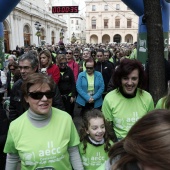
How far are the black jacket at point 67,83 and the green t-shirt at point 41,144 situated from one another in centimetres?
267

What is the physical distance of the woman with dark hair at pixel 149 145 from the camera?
2.68ft

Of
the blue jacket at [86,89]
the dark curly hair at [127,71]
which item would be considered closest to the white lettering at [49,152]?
the dark curly hair at [127,71]

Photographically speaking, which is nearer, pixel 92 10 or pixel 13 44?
pixel 13 44

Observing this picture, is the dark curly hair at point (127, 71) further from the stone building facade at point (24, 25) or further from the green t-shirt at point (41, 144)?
the stone building facade at point (24, 25)

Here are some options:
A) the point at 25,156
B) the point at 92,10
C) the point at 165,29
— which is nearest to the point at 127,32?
the point at 92,10

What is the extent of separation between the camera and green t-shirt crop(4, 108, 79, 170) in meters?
1.67

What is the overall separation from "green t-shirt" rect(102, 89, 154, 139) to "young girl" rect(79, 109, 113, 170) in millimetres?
130

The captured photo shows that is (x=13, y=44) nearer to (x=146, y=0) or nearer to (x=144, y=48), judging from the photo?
(x=144, y=48)

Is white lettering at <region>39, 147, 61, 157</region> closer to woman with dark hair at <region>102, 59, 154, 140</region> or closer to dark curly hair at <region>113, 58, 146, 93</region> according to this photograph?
woman with dark hair at <region>102, 59, 154, 140</region>

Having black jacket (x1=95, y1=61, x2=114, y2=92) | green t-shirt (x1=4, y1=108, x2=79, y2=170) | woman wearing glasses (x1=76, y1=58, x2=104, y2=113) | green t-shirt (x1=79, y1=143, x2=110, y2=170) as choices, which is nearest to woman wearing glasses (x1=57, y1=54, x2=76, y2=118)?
woman wearing glasses (x1=76, y1=58, x2=104, y2=113)

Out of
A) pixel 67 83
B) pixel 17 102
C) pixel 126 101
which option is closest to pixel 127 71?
pixel 126 101

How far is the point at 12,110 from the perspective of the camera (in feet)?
9.20

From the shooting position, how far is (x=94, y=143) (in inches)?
85.4

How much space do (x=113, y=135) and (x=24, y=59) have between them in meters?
1.50
